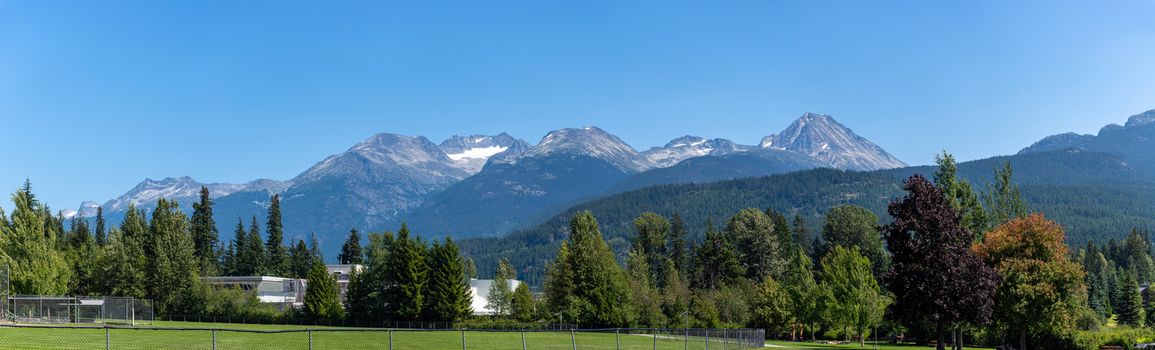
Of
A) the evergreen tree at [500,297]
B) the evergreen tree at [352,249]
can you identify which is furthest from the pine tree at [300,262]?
the evergreen tree at [500,297]

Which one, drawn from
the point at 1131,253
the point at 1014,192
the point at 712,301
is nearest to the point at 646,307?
the point at 712,301

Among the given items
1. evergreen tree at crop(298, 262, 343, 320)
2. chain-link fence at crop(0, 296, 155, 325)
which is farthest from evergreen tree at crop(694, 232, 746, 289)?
chain-link fence at crop(0, 296, 155, 325)

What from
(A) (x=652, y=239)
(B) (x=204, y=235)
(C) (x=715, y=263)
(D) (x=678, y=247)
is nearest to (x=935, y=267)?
(C) (x=715, y=263)

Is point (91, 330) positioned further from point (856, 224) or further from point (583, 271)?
point (856, 224)

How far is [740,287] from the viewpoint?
12131 cm

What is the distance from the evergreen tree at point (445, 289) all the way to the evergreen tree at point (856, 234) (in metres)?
54.3

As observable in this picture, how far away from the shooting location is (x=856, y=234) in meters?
140

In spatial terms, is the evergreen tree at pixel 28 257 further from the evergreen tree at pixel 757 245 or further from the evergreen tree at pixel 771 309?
the evergreen tree at pixel 757 245

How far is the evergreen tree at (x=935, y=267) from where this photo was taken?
172ft

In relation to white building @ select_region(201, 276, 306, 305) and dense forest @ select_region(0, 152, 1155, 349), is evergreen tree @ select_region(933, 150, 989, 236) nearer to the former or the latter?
dense forest @ select_region(0, 152, 1155, 349)

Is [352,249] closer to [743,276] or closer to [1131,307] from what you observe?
[743,276]

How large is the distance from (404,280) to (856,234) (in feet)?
221

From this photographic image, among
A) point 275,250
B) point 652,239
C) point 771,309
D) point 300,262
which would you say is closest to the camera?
point 771,309

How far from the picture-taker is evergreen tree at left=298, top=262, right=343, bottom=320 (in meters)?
113
